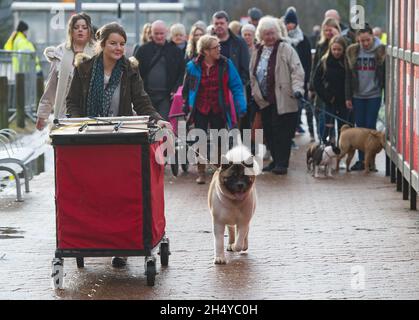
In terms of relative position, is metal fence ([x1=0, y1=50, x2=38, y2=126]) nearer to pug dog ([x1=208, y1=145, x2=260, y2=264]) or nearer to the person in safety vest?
the person in safety vest

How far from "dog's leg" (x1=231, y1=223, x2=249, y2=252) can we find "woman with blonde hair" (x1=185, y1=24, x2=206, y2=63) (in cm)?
805

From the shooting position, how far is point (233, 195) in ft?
34.4

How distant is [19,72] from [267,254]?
17.6m

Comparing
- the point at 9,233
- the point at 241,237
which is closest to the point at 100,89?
the point at 241,237

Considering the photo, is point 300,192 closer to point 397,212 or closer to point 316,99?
point 397,212

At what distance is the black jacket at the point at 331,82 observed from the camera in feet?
62.4

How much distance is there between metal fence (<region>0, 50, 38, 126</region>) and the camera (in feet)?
92.7

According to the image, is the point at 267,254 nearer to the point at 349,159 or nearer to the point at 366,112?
the point at 349,159

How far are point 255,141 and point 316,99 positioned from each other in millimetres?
2209

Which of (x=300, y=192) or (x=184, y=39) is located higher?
(x=184, y=39)

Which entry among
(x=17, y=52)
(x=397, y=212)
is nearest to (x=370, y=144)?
(x=397, y=212)

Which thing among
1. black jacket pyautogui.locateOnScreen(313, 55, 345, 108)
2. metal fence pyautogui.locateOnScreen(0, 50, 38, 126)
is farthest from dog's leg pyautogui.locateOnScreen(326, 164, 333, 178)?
metal fence pyautogui.locateOnScreen(0, 50, 38, 126)

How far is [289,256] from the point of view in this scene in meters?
10.9

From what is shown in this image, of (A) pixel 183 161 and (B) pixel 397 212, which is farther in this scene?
(A) pixel 183 161
